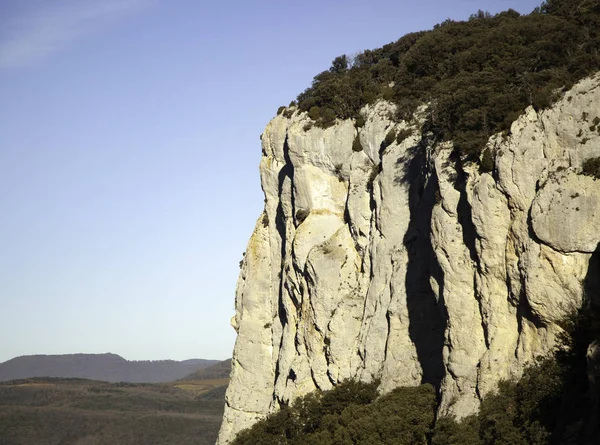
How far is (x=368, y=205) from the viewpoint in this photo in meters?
52.9

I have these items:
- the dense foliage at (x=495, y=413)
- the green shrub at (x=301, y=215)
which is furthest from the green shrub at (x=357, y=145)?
the dense foliage at (x=495, y=413)

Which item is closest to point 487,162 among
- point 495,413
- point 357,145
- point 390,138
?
point 495,413

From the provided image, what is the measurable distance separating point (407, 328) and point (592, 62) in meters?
15.9

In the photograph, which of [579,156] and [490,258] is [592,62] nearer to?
[579,156]

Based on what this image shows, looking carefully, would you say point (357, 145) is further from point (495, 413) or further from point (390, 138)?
point (495, 413)

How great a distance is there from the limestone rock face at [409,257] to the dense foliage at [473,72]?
1218 mm

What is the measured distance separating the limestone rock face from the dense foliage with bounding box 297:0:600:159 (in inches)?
48.0

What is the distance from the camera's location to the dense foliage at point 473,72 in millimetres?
40094

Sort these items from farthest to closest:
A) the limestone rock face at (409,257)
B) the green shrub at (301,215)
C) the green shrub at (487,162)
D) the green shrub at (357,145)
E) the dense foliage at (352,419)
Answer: the green shrub at (301,215) < the green shrub at (357,145) < the dense foliage at (352,419) < the green shrub at (487,162) < the limestone rock face at (409,257)

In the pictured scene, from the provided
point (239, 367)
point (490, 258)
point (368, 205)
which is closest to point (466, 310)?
point (490, 258)

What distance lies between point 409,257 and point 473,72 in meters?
10.2

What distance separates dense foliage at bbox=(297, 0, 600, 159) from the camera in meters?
40.1

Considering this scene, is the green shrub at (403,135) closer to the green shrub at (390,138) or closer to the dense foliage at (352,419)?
the green shrub at (390,138)

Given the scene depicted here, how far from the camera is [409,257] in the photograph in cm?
4747
